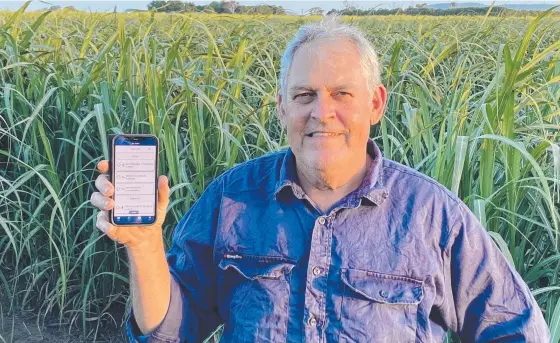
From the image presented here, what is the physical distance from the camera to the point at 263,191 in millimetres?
1388

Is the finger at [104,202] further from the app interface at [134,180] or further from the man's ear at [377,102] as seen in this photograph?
the man's ear at [377,102]

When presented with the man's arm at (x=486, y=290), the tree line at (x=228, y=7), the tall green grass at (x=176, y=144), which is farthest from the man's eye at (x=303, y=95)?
the tree line at (x=228, y=7)

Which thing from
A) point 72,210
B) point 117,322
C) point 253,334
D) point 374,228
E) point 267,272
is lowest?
point 117,322

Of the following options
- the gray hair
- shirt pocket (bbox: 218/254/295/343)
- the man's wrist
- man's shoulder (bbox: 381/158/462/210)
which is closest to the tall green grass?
man's shoulder (bbox: 381/158/462/210)

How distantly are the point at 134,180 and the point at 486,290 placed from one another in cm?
68

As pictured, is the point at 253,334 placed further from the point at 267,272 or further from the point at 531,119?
the point at 531,119

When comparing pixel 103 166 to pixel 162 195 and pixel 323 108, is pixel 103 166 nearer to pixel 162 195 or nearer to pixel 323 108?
pixel 162 195

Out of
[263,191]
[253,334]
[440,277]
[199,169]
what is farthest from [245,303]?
[199,169]

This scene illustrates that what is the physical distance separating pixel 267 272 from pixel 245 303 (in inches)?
3.1

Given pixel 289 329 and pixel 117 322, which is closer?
pixel 289 329

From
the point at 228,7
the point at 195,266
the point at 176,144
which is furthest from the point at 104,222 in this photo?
the point at 228,7

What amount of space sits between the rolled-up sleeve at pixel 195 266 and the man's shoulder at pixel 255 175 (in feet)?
0.11

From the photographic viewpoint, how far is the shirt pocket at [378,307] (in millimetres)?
1249

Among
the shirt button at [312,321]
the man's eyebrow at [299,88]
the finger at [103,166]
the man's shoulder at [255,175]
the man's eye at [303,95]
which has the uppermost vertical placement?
the man's eyebrow at [299,88]
